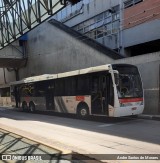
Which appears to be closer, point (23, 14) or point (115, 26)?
point (23, 14)

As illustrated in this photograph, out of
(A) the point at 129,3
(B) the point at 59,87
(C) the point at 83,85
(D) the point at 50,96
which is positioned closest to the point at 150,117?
(C) the point at 83,85

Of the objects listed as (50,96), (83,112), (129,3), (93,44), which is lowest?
(83,112)

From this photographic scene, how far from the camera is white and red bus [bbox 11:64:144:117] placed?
1662cm

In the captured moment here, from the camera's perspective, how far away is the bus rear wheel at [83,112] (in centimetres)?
1877

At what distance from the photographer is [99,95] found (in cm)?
1753

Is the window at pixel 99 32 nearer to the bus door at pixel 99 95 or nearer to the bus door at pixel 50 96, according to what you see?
the bus door at pixel 50 96

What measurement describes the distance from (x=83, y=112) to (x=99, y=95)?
2000mm

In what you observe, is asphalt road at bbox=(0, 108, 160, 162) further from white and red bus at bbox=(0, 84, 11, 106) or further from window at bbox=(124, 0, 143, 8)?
white and red bus at bbox=(0, 84, 11, 106)

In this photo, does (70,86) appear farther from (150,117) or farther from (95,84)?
(150,117)

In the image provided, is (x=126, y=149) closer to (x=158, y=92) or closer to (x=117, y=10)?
(x=158, y=92)

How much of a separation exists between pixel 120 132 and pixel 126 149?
3557 mm

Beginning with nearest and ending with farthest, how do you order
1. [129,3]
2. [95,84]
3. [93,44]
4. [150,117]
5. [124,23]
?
[95,84], [150,117], [93,44], [129,3], [124,23]

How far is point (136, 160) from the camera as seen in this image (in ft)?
26.7

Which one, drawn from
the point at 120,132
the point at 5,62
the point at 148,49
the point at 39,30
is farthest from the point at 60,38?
the point at 120,132
